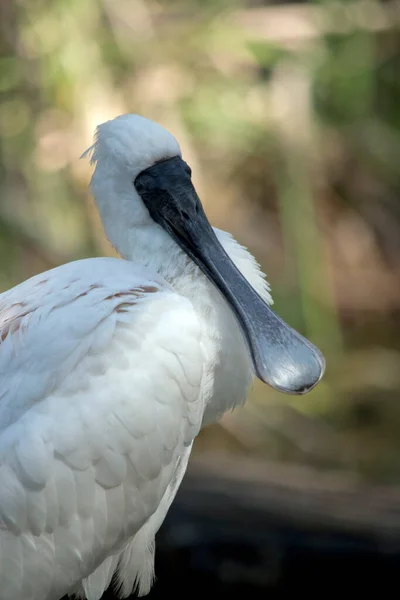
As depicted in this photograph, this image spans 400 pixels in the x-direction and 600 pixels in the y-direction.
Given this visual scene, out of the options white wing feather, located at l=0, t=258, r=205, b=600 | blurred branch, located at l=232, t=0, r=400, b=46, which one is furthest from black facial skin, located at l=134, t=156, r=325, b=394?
blurred branch, located at l=232, t=0, r=400, b=46

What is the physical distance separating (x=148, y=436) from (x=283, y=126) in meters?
5.29

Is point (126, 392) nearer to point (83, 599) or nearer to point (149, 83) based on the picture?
point (83, 599)

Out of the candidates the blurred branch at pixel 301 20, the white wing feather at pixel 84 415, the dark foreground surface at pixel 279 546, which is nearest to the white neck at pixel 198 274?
the white wing feather at pixel 84 415

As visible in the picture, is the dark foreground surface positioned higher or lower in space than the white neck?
lower

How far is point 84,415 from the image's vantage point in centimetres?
304

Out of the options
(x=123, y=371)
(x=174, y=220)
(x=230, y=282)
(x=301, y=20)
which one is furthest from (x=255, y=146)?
(x=123, y=371)

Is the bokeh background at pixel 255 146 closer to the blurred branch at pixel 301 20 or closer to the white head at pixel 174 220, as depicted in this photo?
the blurred branch at pixel 301 20

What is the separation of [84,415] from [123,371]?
172 mm

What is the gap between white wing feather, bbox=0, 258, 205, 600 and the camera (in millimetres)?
3029

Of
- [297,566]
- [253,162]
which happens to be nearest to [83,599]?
[297,566]

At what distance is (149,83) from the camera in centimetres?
786

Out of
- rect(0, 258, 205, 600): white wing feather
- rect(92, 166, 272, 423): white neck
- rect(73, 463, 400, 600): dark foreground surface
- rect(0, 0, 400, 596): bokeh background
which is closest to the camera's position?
rect(0, 258, 205, 600): white wing feather

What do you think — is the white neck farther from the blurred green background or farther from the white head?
the blurred green background

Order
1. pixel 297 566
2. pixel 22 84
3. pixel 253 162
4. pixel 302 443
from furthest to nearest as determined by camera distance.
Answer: pixel 253 162
pixel 22 84
pixel 302 443
pixel 297 566
